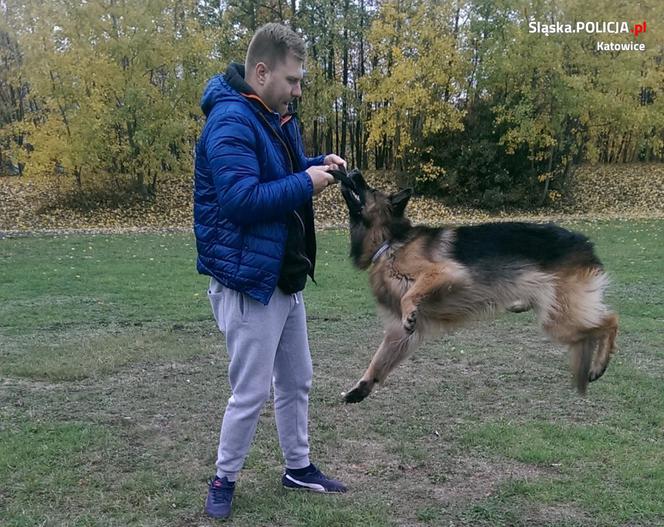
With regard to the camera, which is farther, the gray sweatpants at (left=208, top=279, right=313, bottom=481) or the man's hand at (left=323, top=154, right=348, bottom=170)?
the man's hand at (left=323, top=154, right=348, bottom=170)

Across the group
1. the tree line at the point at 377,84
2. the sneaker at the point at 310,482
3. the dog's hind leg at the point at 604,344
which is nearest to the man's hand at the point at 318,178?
the sneaker at the point at 310,482

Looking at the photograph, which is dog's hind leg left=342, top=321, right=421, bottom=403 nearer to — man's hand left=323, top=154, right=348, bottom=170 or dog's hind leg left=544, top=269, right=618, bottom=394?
dog's hind leg left=544, top=269, right=618, bottom=394

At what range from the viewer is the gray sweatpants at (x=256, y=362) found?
3174 millimetres

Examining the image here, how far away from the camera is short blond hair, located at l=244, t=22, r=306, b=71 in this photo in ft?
9.87

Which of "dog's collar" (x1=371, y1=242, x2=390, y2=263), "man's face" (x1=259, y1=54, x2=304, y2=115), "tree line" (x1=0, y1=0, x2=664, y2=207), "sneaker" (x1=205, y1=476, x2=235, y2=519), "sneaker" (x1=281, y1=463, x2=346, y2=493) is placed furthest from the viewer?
"tree line" (x1=0, y1=0, x2=664, y2=207)

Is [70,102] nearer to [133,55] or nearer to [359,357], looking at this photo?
[133,55]

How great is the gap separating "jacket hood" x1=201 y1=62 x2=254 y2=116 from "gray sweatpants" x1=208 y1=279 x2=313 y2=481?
934mm

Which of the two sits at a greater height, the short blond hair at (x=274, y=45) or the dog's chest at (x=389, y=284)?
the short blond hair at (x=274, y=45)

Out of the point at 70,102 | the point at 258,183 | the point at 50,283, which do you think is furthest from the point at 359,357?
the point at 70,102

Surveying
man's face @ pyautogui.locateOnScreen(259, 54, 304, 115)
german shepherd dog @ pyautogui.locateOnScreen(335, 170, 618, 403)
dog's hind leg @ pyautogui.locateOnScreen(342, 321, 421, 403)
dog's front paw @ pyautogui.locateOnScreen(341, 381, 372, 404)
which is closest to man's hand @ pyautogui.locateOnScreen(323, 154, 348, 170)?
german shepherd dog @ pyautogui.locateOnScreen(335, 170, 618, 403)

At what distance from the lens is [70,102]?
23.3 metres

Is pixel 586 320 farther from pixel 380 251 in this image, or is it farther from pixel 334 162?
pixel 334 162

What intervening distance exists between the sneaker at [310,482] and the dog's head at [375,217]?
135cm

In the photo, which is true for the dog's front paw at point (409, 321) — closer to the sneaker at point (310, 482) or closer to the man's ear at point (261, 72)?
the sneaker at point (310, 482)
